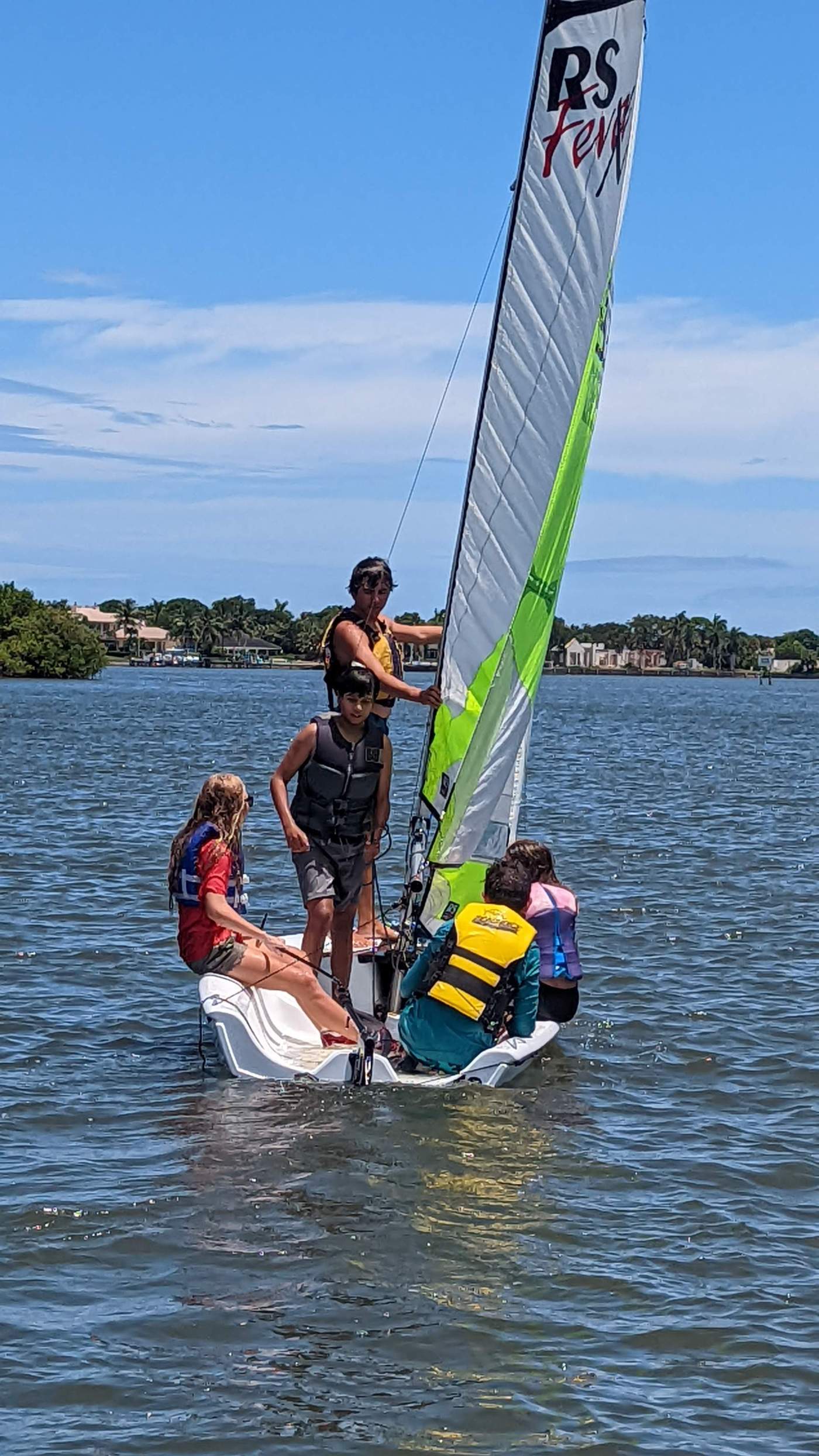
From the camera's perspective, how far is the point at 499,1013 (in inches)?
321

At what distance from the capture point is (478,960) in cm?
793

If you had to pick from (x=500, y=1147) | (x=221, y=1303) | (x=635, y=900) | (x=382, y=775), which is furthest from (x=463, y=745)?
(x=635, y=900)

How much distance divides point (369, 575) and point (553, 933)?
2.38m

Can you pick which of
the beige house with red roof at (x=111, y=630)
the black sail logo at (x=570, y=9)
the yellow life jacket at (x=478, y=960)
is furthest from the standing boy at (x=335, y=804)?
the beige house with red roof at (x=111, y=630)

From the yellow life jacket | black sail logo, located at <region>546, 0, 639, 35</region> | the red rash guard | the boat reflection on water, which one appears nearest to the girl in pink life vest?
the boat reflection on water

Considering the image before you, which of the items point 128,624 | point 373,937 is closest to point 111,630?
point 128,624

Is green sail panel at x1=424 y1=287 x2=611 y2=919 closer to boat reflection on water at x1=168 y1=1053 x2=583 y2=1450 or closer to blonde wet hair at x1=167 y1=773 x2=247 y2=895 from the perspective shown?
blonde wet hair at x1=167 y1=773 x2=247 y2=895

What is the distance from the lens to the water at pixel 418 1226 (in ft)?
17.7

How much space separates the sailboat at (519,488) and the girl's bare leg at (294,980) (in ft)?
0.44

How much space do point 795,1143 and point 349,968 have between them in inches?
97.0

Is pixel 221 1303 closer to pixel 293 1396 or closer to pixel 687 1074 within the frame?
pixel 293 1396

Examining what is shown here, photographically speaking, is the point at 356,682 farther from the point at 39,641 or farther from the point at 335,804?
the point at 39,641

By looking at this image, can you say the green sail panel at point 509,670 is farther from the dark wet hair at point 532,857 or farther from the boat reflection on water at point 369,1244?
the boat reflection on water at point 369,1244

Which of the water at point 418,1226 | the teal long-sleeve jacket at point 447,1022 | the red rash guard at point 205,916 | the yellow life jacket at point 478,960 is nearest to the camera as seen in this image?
the water at point 418,1226
